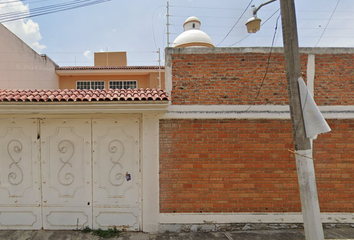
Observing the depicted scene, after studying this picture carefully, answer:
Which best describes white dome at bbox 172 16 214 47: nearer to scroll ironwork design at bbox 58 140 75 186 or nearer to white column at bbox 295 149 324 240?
scroll ironwork design at bbox 58 140 75 186

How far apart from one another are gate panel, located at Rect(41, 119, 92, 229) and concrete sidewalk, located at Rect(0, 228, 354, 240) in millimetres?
210

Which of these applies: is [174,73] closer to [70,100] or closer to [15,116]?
[70,100]

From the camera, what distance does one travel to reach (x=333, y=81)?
13.3 feet

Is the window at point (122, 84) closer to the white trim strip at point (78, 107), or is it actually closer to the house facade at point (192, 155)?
the house facade at point (192, 155)

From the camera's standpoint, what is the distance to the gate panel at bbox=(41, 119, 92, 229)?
13.0 ft

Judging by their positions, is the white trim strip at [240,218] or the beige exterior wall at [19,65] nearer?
the white trim strip at [240,218]

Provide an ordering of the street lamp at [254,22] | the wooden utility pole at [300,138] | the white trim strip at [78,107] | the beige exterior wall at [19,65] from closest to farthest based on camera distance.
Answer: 1. the wooden utility pole at [300,138]
2. the street lamp at [254,22]
3. the white trim strip at [78,107]
4. the beige exterior wall at [19,65]

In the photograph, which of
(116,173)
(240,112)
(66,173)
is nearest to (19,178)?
(66,173)

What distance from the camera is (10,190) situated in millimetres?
3990

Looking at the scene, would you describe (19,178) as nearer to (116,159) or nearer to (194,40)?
(116,159)

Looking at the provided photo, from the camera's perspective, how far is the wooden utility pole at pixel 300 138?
2.74m

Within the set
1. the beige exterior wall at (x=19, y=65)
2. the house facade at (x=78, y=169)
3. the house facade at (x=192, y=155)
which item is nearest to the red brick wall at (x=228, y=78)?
the house facade at (x=192, y=155)

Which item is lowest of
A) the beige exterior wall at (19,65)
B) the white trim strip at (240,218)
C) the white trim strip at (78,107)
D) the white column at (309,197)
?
the white trim strip at (240,218)

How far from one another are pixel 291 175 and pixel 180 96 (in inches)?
123
